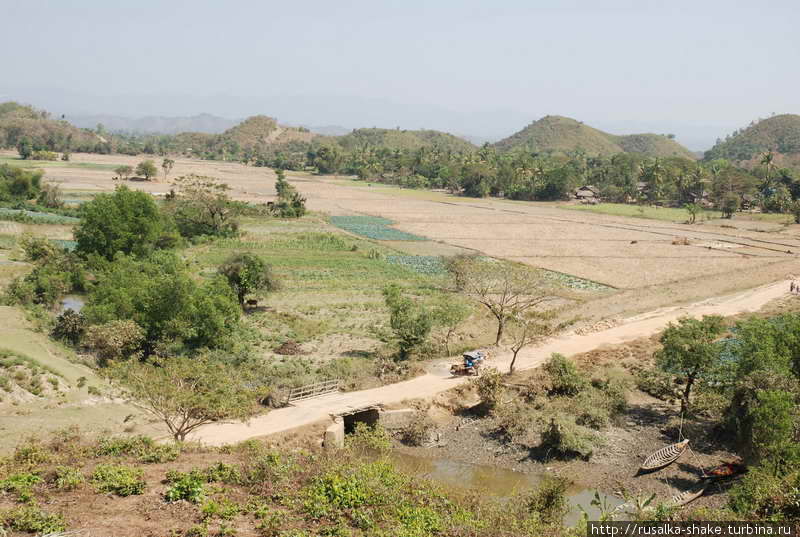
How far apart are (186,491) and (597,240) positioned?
59.4 metres

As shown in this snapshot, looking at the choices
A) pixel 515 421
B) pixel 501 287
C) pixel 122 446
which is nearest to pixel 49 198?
pixel 501 287

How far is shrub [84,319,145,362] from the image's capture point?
2425 cm

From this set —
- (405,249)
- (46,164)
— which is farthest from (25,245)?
(46,164)

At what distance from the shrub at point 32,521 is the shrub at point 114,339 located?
1345 cm

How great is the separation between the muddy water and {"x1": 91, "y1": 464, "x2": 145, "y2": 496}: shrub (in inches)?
277

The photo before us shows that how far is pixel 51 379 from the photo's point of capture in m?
21.3

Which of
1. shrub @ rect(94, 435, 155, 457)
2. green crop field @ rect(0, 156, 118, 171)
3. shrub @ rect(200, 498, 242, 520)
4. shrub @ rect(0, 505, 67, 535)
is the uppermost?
Answer: green crop field @ rect(0, 156, 118, 171)

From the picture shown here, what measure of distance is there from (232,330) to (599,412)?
1606 centimetres

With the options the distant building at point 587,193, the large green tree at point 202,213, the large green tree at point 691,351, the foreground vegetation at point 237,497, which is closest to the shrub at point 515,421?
the large green tree at point 691,351

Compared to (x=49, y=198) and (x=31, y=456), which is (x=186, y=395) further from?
(x=49, y=198)

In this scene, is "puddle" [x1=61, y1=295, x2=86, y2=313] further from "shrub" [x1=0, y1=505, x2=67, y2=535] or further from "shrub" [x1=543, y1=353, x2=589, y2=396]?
"shrub" [x1=543, y1=353, x2=589, y2=396]

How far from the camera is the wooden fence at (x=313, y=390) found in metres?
21.6

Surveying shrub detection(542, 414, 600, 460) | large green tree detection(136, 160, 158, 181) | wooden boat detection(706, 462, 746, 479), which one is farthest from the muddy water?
large green tree detection(136, 160, 158, 181)

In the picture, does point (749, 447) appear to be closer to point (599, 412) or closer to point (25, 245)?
point (599, 412)
